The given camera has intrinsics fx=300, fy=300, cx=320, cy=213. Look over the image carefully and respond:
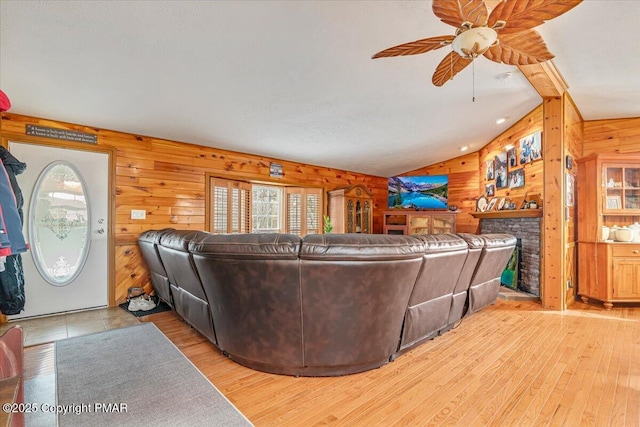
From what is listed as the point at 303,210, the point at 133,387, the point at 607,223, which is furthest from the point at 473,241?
→ the point at 303,210

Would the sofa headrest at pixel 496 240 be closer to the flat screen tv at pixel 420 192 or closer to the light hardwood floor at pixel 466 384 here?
the light hardwood floor at pixel 466 384

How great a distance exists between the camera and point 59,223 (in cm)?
333

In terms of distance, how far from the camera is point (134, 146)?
3.79 meters

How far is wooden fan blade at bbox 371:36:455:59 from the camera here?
1792mm

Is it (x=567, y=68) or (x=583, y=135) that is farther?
(x=583, y=135)

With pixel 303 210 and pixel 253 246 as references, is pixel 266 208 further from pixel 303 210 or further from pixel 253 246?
pixel 253 246

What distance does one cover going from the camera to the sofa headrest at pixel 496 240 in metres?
2.76

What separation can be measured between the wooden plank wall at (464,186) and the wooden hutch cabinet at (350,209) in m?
1.81

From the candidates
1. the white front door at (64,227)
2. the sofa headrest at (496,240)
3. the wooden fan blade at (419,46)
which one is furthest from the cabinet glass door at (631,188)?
the white front door at (64,227)

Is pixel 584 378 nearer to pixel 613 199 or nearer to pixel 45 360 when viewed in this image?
pixel 613 199

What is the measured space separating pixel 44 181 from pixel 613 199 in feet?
22.4

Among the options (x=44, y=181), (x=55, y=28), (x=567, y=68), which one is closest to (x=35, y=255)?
(x=44, y=181)

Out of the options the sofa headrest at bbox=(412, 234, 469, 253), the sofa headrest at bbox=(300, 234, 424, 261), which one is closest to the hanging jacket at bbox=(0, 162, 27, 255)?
the sofa headrest at bbox=(300, 234, 424, 261)

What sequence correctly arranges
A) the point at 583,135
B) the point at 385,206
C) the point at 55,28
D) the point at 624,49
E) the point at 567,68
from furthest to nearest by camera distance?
the point at 385,206 < the point at 583,135 < the point at 567,68 < the point at 624,49 < the point at 55,28
